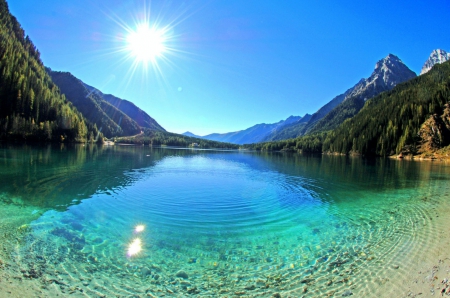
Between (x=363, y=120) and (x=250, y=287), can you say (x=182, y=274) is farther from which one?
(x=363, y=120)

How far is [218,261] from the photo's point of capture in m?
10.1

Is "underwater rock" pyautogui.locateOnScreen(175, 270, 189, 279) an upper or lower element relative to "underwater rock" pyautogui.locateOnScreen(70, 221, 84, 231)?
lower

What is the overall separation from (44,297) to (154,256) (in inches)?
163

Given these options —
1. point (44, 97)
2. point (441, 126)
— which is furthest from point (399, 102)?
point (44, 97)

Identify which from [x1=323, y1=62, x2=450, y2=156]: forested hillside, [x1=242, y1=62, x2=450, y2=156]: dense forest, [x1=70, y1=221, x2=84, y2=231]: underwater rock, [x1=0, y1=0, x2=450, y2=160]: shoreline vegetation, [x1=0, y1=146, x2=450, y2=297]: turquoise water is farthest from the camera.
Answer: [x1=323, y1=62, x2=450, y2=156]: forested hillside

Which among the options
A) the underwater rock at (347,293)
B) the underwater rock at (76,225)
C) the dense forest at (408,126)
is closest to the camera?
the underwater rock at (347,293)

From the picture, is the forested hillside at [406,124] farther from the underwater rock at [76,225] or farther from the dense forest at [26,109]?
the dense forest at [26,109]

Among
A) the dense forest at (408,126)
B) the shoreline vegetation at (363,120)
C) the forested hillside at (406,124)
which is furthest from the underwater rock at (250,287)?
the forested hillside at (406,124)

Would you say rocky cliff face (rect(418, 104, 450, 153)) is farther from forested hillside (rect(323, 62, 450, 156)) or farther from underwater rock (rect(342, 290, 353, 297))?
underwater rock (rect(342, 290, 353, 297))

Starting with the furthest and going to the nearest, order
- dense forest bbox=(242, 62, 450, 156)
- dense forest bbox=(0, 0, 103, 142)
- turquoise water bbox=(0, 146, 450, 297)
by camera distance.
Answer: dense forest bbox=(0, 0, 103, 142), dense forest bbox=(242, 62, 450, 156), turquoise water bbox=(0, 146, 450, 297)

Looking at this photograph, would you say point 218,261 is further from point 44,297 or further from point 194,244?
point 44,297

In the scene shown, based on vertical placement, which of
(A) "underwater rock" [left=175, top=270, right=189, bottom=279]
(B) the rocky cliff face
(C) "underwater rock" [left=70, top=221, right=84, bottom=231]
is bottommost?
(A) "underwater rock" [left=175, top=270, right=189, bottom=279]

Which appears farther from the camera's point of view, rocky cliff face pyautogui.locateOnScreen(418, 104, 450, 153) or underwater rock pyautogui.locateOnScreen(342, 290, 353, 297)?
rocky cliff face pyautogui.locateOnScreen(418, 104, 450, 153)

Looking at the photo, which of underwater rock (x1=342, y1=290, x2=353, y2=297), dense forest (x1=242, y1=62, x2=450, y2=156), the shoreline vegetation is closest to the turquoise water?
underwater rock (x1=342, y1=290, x2=353, y2=297)
